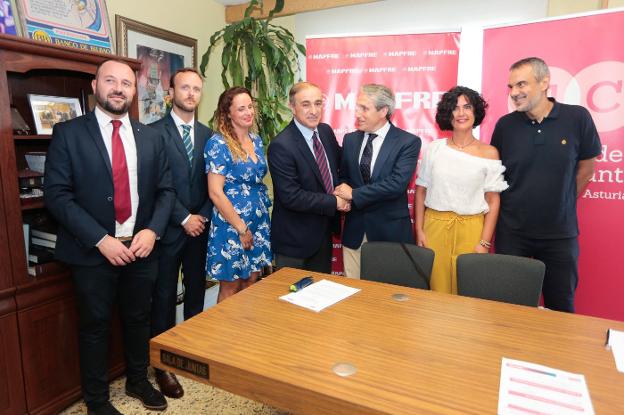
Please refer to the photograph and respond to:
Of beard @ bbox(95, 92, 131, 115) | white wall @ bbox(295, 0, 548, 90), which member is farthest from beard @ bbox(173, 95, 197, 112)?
white wall @ bbox(295, 0, 548, 90)

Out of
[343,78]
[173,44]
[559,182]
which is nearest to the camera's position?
[559,182]

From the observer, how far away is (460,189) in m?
A: 2.48

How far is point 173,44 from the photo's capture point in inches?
149

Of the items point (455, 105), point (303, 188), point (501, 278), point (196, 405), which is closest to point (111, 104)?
point (303, 188)

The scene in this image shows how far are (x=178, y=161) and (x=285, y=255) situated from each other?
81 centimetres

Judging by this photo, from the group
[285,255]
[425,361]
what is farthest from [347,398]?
[285,255]

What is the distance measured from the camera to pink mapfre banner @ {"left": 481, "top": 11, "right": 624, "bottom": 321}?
9.01ft

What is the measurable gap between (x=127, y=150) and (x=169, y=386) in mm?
1295

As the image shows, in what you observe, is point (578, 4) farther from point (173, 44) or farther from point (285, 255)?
point (173, 44)

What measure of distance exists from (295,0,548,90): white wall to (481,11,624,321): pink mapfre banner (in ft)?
1.26

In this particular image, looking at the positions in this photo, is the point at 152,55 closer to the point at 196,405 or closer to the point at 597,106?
the point at 196,405

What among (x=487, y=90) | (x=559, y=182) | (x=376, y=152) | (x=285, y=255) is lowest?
(x=285, y=255)

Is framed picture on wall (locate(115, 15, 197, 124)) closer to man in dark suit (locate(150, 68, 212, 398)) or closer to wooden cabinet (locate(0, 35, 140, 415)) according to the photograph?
wooden cabinet (locate(0, 35, 140, 415))

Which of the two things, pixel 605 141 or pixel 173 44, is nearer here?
pixel 605 141
